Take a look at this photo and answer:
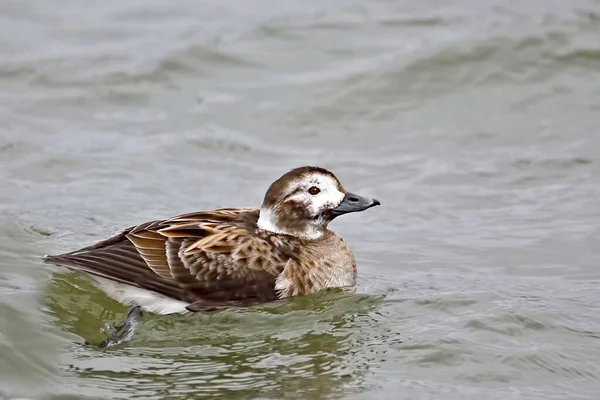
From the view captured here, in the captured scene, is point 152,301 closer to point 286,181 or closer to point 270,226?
point 270,226

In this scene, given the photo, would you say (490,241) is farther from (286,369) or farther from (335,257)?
(286,369)

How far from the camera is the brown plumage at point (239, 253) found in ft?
34.9

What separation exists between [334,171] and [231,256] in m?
4.55

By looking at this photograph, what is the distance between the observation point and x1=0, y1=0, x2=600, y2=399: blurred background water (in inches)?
373

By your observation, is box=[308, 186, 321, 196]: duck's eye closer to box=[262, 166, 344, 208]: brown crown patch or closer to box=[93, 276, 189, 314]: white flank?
box=[262, 166, 344, 208]: brown crown patch

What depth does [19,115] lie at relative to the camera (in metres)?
16.3

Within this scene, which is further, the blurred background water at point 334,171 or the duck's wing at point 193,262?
the duck's wing at point 193,262

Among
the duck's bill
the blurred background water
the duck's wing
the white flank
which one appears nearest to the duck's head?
the duck's bill

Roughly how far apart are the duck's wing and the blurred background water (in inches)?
9.2

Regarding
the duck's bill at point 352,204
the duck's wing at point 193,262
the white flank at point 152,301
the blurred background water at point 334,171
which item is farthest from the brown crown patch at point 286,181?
the white flank at point 152,301

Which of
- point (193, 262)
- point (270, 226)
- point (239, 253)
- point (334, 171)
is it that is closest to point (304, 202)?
point (270, 226)

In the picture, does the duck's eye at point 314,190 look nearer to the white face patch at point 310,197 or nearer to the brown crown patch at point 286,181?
the white face patch at point 310,197

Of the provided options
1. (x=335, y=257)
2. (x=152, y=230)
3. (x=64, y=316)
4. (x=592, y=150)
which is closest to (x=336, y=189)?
(x=335, y=257)

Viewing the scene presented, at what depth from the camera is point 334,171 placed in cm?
1509
